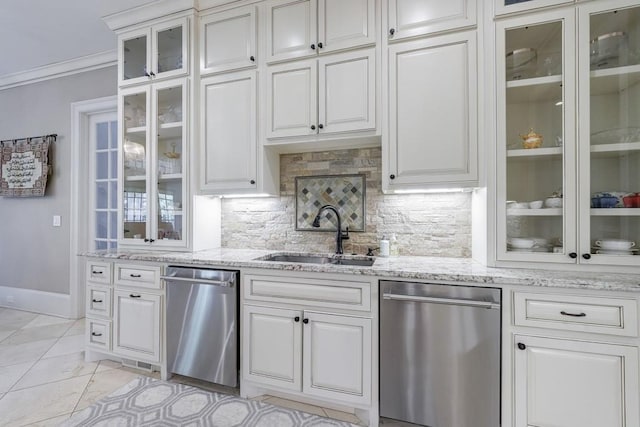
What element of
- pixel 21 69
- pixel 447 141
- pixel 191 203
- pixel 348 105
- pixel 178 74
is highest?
pixel 21 69

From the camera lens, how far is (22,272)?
3.70 m

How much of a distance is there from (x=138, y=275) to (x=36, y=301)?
2.52 metres

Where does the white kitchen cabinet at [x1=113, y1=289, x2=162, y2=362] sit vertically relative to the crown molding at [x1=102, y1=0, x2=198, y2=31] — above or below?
below

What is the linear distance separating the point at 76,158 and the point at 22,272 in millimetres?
1641

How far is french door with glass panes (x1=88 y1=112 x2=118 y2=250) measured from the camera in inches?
134

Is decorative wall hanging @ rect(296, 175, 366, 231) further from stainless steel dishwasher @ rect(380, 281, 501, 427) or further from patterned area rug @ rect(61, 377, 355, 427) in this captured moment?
patterned area rug @ rect(61, 377, 355, 427)

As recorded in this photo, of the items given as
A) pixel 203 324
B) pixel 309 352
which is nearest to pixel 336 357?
pixel 309 352

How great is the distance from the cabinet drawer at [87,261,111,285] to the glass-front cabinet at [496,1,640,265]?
2.75 m

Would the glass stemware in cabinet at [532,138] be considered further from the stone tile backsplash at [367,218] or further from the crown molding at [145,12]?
the crown molding at [145,12]

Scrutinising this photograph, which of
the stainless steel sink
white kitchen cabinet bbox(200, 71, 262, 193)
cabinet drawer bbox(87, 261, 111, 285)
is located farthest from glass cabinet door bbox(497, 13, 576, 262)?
cabinet drawer bbox(87, 261, 111, 285)

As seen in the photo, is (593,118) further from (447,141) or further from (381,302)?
(381,302)

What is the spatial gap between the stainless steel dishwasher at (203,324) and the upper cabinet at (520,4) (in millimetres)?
2226

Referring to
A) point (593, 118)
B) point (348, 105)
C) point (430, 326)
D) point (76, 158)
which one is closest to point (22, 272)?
point (76, 158)

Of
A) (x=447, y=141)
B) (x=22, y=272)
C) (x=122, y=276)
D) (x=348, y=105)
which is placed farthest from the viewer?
(x=22, y=272)
